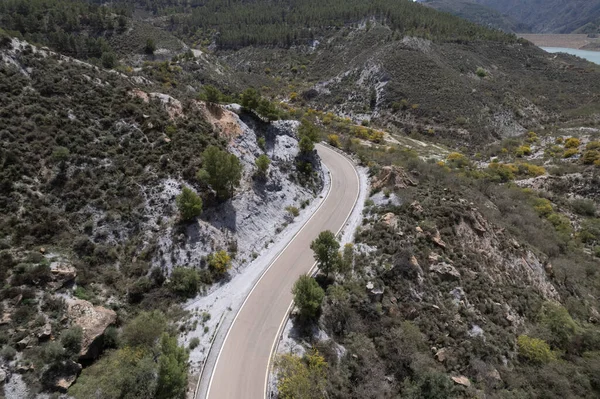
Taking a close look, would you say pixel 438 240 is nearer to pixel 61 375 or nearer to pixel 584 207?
pixel 61 375

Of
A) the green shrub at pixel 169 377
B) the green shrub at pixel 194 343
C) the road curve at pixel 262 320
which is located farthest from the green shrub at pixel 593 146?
the green shrub at pixel 169 377

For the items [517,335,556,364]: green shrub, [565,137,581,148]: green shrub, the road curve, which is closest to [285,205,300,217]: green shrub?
the road curve

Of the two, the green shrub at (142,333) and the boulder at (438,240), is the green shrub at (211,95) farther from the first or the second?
the boulder at (438,240)

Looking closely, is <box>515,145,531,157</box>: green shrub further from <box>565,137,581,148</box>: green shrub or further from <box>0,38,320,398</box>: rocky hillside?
<box>0,38,320,398</box>: rocky hillside

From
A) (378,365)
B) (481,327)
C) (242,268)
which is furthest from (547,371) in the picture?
(242,268)

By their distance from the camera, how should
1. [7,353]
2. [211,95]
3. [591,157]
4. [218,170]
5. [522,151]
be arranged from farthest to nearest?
[522,151] → [591,157] → [211,95] → [218,170] → [7,353]

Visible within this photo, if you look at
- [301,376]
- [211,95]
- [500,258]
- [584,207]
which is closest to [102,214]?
[211,95]
